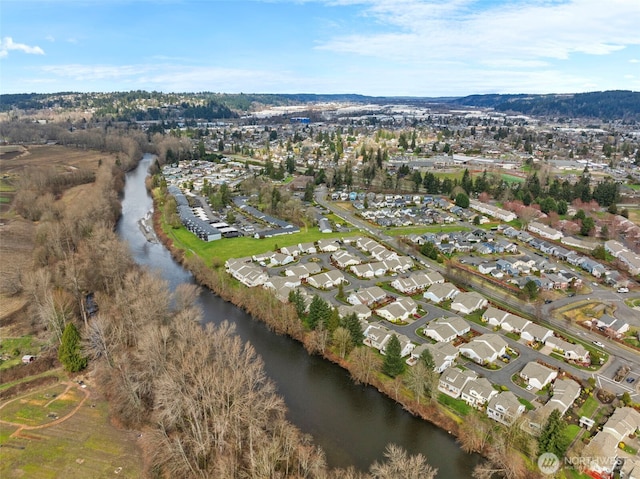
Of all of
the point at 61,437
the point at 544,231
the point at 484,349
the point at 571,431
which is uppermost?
the point at 544,231

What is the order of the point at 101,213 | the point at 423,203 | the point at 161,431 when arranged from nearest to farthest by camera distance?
the point at 161,431
the point at 101,213
the point at 423,203

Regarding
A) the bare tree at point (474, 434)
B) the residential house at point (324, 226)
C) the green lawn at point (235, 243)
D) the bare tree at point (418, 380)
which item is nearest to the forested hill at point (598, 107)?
the residential house at point (324, 226)

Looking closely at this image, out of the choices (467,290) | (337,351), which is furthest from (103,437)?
(467,290)

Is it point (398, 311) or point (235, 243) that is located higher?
point (235, 243)

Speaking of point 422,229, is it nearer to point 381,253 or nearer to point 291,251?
point 381,253

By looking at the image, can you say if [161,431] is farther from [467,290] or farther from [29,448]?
[467,290]

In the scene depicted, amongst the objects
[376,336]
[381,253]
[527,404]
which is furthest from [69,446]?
[381,253]
